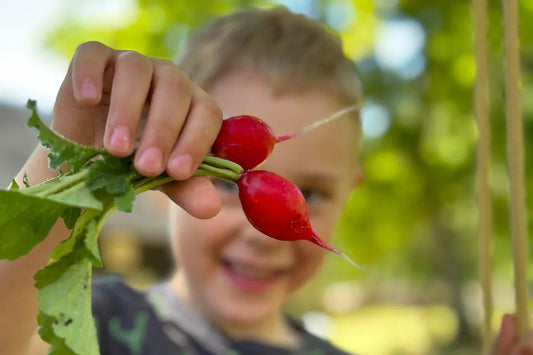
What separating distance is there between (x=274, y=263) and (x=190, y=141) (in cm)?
94

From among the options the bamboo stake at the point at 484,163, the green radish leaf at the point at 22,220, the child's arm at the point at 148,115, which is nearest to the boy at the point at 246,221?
the bamboo stake at the point at 484,163

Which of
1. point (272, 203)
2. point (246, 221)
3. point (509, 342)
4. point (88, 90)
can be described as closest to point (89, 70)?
point (88, 90)

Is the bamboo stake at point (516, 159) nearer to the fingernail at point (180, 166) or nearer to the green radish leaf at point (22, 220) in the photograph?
the fingernail at point (180, 166)

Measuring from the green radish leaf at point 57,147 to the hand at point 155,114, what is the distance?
1.2 inches

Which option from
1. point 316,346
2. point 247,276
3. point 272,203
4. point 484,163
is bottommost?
point 316,346

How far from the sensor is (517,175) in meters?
1.11

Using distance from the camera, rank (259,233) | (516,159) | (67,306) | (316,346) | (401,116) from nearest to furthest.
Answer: (67,306) → (516,159) → (259,233) → (316,346) → (401,116)

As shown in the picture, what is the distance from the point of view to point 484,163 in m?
1.23

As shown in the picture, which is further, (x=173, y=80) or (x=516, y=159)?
(x=516, y=159)

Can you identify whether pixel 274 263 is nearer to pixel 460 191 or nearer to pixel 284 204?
pixel 284 204

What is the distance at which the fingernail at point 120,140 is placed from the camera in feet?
1.98

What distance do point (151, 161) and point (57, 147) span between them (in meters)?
0.09

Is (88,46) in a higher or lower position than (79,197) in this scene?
higher

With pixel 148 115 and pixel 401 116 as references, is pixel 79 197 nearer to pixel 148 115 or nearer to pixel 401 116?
pixel 148 115
